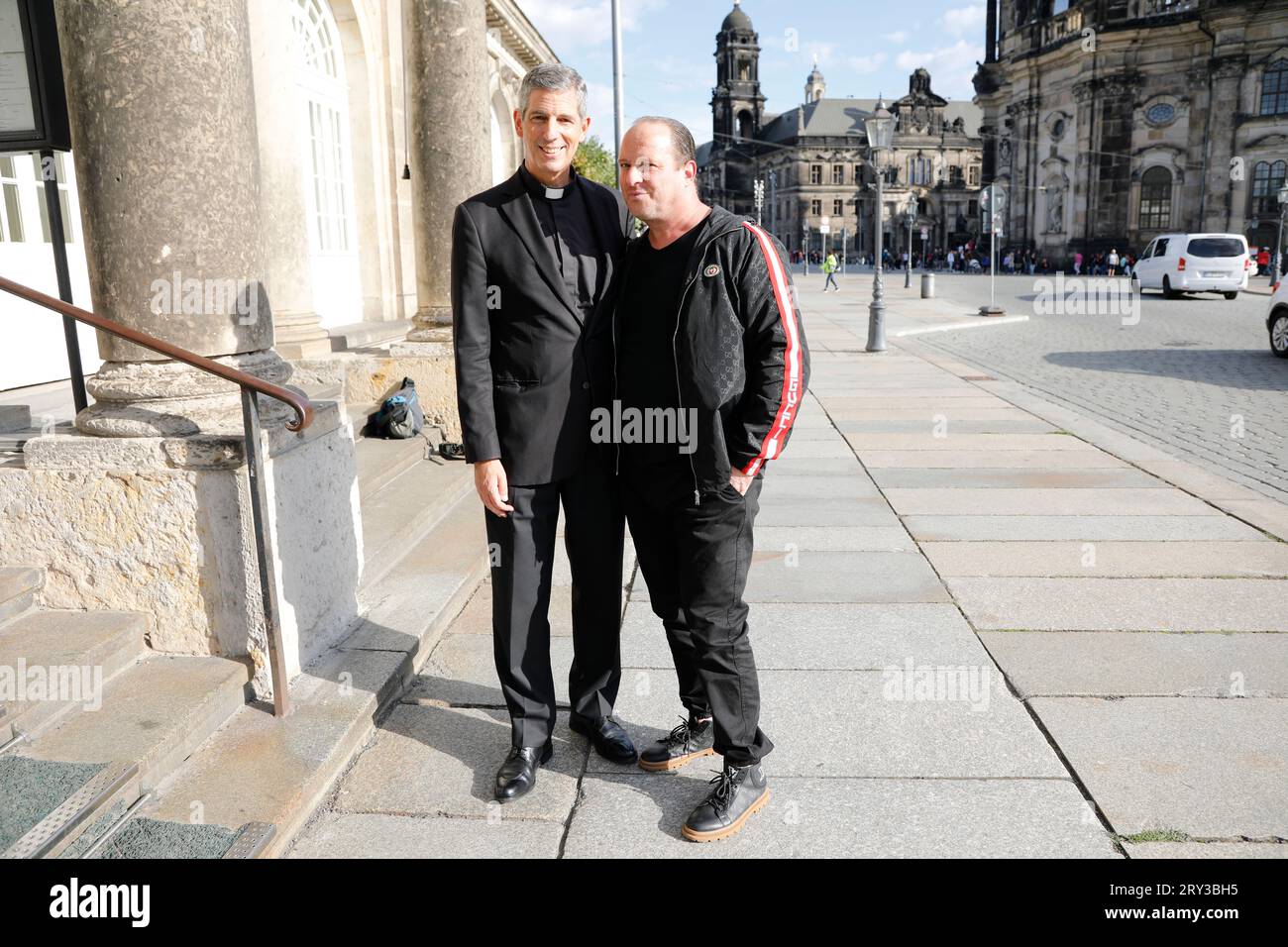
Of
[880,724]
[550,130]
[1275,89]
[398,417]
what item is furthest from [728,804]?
[1275,89]

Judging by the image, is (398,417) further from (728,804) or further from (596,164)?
(596,164)

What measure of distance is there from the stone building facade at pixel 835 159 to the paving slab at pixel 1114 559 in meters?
95.3

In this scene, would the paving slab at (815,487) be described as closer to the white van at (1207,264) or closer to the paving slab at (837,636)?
the paving slab at (837,636)

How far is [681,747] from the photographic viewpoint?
3518mm

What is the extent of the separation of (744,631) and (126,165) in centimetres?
266

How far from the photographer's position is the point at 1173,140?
5131 cm

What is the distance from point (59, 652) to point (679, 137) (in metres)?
2.63

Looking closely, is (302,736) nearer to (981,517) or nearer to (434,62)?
(981,517)

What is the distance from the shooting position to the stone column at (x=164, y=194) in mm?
3525

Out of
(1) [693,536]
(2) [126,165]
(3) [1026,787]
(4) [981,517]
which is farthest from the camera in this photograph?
(4) [981,517]

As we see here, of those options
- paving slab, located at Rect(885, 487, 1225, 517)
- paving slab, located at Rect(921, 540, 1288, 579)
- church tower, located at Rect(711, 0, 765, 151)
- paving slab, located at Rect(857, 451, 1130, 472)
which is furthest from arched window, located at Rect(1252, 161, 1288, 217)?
church tower, located at Rect(711, 0, 765, 151)

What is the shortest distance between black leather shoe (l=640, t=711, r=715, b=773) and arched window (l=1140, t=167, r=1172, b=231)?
5695 cm

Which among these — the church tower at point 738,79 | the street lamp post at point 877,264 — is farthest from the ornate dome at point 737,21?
the street lamp post at point 877,264
